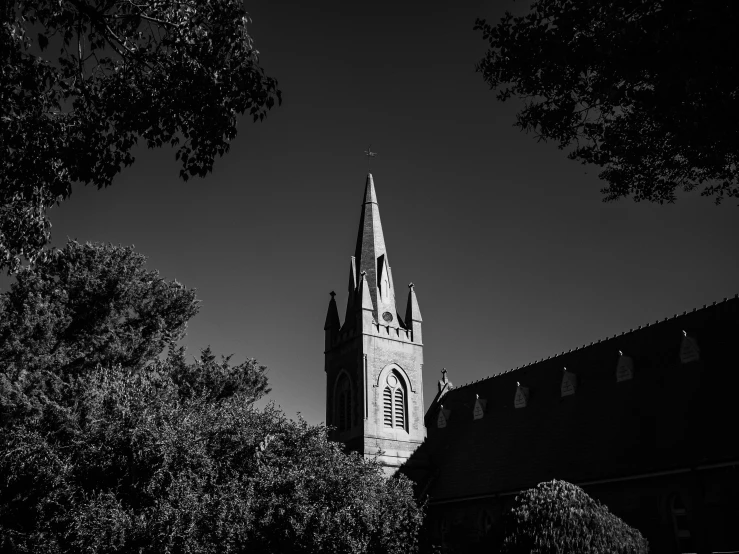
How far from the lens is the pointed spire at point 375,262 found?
37.8 meters

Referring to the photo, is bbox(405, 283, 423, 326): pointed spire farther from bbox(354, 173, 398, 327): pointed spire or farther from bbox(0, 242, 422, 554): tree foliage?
bbox(0, 242, 422, 554): tree foliage

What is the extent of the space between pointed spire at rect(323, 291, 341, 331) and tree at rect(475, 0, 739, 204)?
1156 inches

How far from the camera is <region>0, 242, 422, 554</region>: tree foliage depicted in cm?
1755

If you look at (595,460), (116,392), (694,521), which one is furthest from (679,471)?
(116,392)

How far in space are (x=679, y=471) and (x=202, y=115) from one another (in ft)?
60.2

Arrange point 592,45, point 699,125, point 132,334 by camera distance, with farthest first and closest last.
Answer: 1. point 132,334
2. point 592,45
3. point 699,125

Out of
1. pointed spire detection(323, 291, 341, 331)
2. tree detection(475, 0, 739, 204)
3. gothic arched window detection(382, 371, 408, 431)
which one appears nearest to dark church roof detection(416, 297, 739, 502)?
gothic arched window detection(382, 371, 408, 431)

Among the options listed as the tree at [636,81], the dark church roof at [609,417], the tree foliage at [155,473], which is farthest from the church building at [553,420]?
the tree at [636,81]

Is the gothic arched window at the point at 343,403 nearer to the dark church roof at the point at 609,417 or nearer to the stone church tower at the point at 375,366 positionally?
the stone church tower at the point at 375,366

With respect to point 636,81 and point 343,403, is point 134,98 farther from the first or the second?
point 343,403

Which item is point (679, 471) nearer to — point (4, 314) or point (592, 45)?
point (592, 45)

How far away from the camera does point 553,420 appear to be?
28062 millimetres

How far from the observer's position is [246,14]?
10312 mm

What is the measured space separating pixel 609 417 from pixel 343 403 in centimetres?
1601
